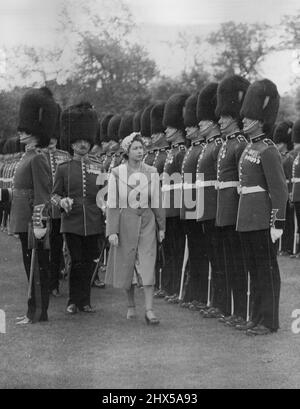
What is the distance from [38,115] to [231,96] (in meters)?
1.58

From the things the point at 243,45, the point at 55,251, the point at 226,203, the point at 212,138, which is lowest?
the point at 55,251

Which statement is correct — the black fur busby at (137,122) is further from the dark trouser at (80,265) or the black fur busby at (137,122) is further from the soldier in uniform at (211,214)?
A: the soldier in uniform at (211,214)

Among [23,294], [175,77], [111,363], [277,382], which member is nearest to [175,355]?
[111,363]

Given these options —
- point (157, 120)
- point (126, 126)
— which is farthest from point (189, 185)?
point (126, 126)

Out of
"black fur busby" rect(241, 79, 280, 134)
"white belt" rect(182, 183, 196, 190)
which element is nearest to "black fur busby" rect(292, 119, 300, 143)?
"white belt" rect(182, 183, 196, 190)

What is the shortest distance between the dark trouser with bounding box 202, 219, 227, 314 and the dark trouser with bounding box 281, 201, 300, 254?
4.97 metres

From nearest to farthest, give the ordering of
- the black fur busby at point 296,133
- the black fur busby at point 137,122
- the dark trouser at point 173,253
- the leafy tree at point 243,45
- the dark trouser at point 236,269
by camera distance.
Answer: the dark trouser at point 236,269 → the dark trouser at point 173,253 → the black fur busby at point 137,122 → the black fur busby at point 296,133 → the leafy tree at point 243,45

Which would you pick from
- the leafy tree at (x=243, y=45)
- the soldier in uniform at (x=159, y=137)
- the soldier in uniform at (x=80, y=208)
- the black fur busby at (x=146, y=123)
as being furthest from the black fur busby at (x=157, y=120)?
the leafy tree at (x=243, y=45)

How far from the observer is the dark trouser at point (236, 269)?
7000mm

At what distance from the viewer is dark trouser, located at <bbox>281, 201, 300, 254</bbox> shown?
12.4m

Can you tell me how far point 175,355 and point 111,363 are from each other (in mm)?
452

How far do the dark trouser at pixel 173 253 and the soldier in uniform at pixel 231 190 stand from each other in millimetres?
1199

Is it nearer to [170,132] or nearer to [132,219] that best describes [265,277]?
[132,219]

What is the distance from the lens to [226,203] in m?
6.91
